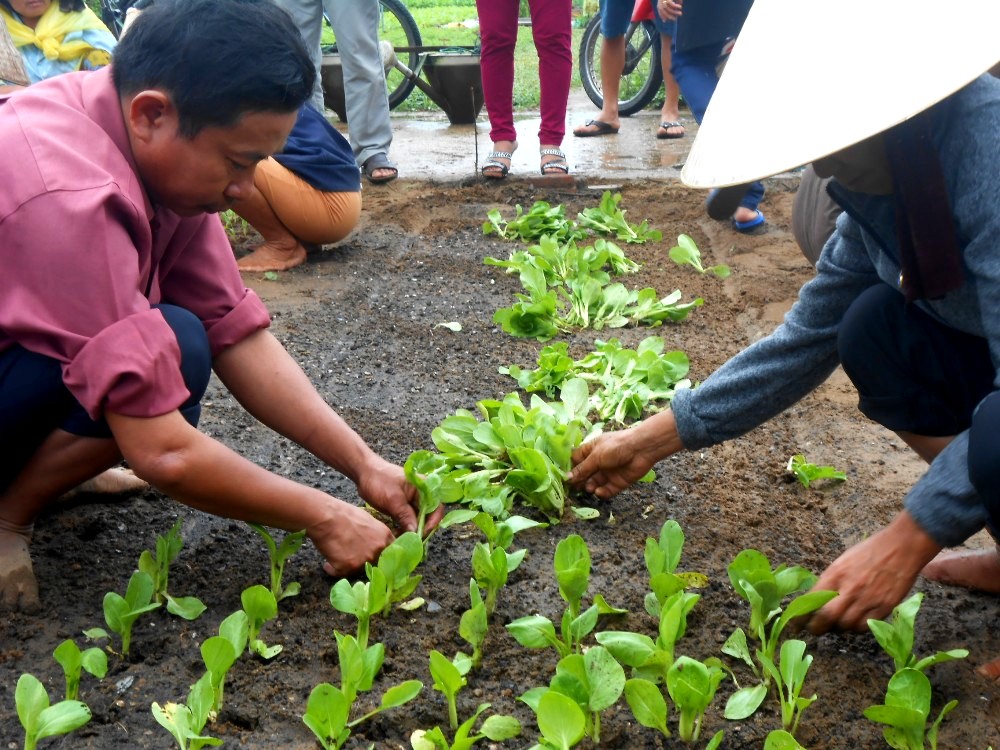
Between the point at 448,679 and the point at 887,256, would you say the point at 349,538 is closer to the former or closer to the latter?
the point at 448,679

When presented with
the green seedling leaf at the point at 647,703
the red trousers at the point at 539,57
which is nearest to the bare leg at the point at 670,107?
the red trousers at the point at 539,57

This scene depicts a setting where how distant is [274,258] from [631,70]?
4.84 meters

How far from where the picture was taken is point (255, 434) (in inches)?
106

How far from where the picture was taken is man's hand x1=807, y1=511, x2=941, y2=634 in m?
1.61

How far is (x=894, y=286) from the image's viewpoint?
1882 mm

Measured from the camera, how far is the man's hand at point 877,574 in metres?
1.61

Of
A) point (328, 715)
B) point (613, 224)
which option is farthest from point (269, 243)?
point (328, 715)

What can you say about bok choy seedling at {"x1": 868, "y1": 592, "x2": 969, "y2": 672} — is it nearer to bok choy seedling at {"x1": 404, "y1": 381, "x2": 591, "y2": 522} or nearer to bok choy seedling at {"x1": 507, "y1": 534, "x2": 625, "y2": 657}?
bok choy seedling at {"x1": 507, "y1": 534, "x2": 625, "y2": 657}

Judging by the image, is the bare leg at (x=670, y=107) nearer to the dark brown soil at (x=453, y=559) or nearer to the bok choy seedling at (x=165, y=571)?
the dark brown soil at (x=453, y=559)

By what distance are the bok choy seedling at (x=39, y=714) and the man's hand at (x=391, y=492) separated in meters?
0.69

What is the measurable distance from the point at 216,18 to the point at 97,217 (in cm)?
37

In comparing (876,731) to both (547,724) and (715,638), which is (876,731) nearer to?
(715,638)

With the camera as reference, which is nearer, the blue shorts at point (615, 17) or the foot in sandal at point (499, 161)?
the foot in sandal at point (499, 161)

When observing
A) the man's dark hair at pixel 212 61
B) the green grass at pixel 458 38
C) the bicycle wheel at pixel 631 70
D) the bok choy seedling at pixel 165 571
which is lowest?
the green grass at pixel 458 38
